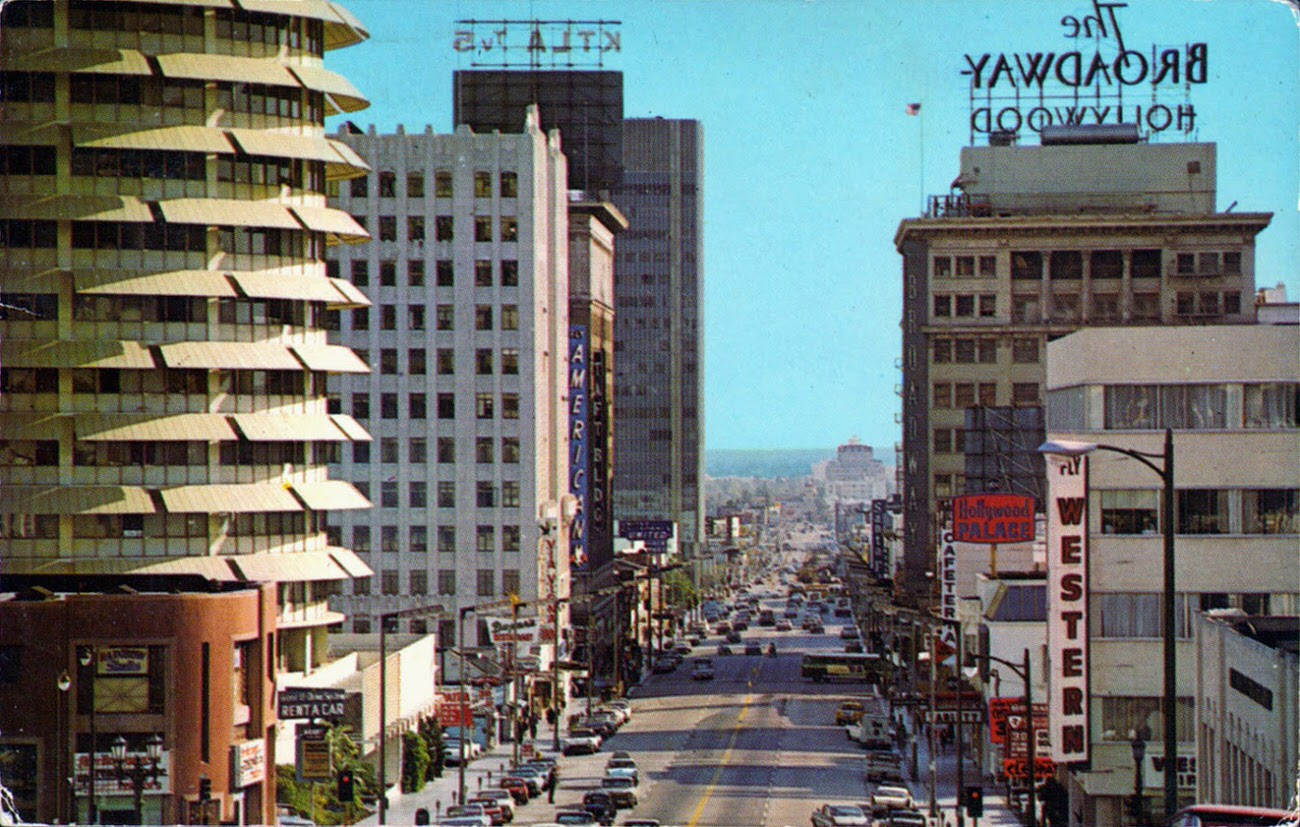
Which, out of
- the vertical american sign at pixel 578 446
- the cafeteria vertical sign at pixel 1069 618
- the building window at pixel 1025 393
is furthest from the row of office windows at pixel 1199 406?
the building window at pixel 1025 393

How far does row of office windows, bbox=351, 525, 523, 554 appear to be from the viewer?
155875 mm

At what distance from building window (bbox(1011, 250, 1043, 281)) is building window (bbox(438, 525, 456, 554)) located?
196 feet

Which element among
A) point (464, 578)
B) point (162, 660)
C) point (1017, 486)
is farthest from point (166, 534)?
point (1017, 486)

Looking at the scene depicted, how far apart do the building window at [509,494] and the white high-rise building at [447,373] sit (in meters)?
0.15

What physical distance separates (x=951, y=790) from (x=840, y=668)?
245 feet

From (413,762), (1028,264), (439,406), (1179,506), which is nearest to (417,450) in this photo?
(439,406)

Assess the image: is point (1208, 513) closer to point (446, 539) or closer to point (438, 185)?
point (446, 539)

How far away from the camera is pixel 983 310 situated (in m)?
189

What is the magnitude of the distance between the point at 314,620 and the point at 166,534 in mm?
9553

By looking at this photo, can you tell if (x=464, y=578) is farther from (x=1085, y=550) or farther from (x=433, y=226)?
(x=1085, y=550)

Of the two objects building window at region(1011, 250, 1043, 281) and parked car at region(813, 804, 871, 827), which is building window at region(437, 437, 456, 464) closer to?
building window at region(1011, 250, 1043, 281)

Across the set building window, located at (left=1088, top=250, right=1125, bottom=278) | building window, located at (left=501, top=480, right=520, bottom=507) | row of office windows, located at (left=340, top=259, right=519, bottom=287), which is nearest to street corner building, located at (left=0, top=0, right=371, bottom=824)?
row of office windows, located at (left=340, top=259, right=519, bottom=287)

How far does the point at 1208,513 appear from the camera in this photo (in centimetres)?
8112

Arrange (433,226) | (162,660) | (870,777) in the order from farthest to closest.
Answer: (433,226) < (870,777) < (162,660)
